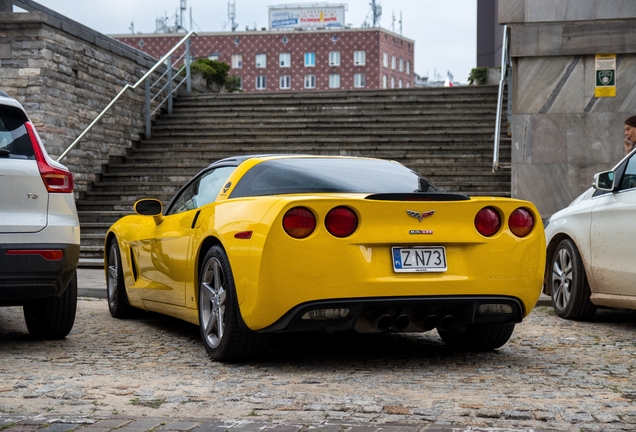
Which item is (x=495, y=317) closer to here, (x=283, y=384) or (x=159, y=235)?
(x=283, y=384)

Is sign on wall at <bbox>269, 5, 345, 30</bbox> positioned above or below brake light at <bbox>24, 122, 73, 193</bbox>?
above

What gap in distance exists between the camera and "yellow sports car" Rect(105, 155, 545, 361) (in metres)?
5.30

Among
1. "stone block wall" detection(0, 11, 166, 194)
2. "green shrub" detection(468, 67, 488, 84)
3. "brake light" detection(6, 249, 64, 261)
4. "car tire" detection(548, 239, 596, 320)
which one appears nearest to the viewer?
"brake light" detection(6, 249, 64, 261)

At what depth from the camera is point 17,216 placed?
6.13 m

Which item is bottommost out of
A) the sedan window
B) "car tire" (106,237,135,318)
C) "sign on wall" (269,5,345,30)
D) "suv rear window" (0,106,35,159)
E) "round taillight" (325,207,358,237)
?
"car tire" (106,237,135,318)

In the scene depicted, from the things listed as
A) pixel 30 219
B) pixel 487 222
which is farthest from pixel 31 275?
pixel 487 222

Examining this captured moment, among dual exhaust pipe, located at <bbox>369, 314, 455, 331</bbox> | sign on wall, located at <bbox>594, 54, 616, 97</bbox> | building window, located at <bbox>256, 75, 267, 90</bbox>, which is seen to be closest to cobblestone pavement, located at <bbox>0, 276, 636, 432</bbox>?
dual exhaust pipe, located at <bbox>369, 314, 455, 331</bbox>

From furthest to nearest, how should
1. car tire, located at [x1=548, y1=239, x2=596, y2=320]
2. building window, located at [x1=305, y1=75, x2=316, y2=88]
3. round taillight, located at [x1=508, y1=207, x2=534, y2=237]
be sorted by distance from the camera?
1. building window, located at [x1=305, y1=75, x2=316, y2=88]
2. car tire, located at [x1=548, y1=239, x2=596, y2=320]
3. round taillight, located at [x1=508, y1=207, x2=534, y2=237]

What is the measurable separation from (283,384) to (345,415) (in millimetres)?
907

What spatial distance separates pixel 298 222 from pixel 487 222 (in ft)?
3.88

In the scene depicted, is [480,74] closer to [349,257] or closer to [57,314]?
[57,314]

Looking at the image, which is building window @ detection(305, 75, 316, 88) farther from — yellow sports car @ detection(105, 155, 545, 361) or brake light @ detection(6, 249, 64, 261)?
brake light @ detection(6, 249, 64, 261)

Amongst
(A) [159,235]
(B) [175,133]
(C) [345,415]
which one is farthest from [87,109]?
(C) [345,415]

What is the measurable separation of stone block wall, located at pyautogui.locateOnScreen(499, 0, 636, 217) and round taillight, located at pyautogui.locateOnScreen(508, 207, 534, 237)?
333 inches
